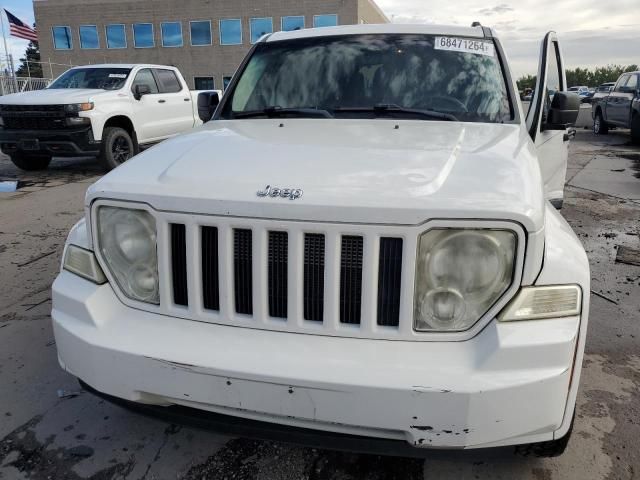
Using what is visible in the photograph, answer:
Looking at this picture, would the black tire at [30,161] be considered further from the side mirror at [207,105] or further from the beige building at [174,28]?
the beige building at [174,28]

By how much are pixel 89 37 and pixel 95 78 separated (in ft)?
112

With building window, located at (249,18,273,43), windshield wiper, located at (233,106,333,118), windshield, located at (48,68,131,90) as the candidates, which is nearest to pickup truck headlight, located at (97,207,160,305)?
windshield wiper, located at (233,106,333,118)

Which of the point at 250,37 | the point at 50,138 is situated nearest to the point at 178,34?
the point at 250,37

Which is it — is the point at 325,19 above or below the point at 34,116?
above

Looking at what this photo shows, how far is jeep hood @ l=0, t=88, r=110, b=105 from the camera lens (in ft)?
28.0

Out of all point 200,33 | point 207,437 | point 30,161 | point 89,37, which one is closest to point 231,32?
point 200,33

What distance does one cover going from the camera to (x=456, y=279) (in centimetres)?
176

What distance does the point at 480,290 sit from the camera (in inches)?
69.2

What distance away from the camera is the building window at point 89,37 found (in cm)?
3881

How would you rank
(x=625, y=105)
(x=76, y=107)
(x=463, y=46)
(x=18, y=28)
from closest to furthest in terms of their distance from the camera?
1. (x=463, y=46)
2. (x=76, y=107)
3. (x=625, y=105)
4. (x=18, y=28)

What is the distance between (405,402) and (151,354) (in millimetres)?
861

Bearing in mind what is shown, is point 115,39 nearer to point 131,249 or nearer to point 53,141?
point 53,141

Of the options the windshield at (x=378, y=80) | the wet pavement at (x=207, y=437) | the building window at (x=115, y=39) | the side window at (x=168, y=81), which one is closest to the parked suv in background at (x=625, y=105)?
the side window at (x=168, y=81)

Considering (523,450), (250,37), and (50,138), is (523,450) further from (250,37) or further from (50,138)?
(250,37)
